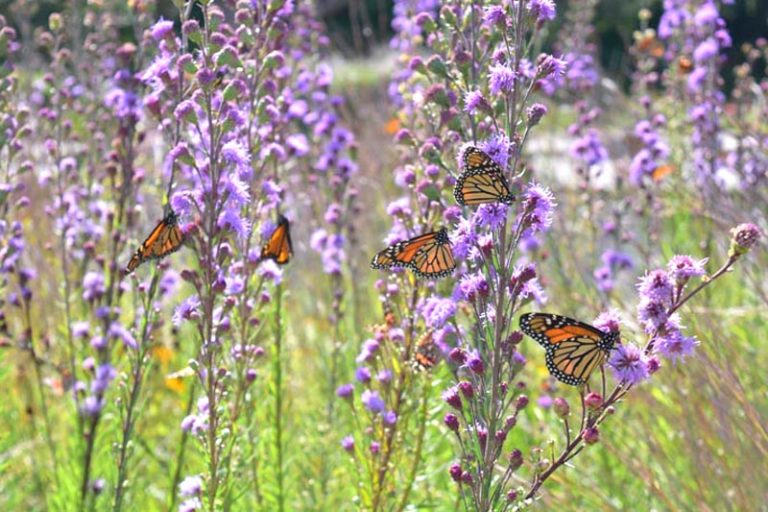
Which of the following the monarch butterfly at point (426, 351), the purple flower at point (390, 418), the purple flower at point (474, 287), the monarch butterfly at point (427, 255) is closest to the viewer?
the purple flower at point (474, 287)

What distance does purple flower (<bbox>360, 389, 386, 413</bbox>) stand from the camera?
277cm

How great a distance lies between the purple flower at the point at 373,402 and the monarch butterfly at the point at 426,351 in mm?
238

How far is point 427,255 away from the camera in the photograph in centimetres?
229

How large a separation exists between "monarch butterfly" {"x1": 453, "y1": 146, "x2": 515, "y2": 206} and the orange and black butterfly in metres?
1.08

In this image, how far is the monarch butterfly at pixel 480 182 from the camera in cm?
189

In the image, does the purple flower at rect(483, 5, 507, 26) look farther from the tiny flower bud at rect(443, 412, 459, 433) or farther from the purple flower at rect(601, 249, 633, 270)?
the purple flower at rect(601, 249, 633, 270)

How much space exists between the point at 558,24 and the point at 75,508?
1454 cm

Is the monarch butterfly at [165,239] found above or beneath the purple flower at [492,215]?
above

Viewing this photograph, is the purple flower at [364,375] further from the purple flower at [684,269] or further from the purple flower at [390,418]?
the purple flower at [684,269]

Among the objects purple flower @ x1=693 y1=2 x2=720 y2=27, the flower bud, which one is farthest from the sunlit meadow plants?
purple flower @ x1=693 y1=2 x2=720 y2=27

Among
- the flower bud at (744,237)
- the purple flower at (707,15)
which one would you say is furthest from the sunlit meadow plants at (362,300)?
the purple flower at (707,15)

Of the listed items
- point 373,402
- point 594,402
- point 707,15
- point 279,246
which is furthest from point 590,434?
point 707,15

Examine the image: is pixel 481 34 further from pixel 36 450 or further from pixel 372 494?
pixel 36 450

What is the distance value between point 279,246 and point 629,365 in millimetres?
1473
